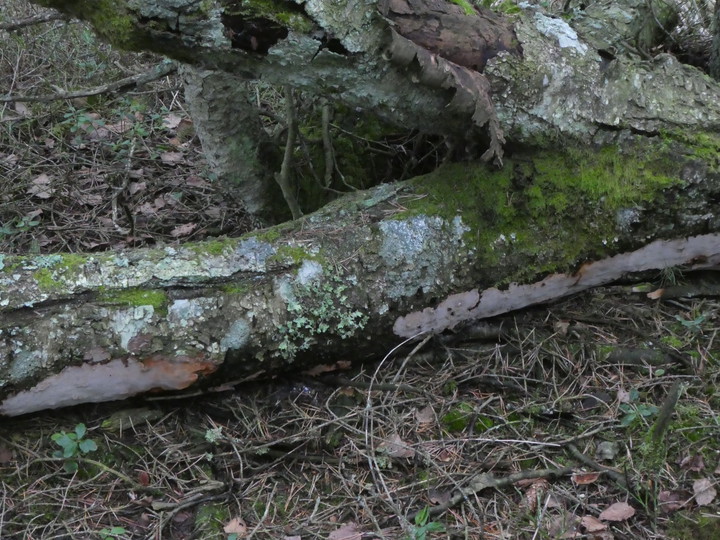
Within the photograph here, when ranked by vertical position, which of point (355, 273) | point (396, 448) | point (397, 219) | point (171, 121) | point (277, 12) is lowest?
point (171, 121)

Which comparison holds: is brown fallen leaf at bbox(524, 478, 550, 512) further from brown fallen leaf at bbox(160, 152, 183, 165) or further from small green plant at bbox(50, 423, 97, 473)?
brown fallen leaf at bbox(160, 152, 183, 165)

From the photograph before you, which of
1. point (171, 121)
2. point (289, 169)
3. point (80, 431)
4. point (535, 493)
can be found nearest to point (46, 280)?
point (80, 431)

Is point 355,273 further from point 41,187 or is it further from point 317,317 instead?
→ point 41,187

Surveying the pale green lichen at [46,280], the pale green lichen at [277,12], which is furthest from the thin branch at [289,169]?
the pale green lichen at [46,280]

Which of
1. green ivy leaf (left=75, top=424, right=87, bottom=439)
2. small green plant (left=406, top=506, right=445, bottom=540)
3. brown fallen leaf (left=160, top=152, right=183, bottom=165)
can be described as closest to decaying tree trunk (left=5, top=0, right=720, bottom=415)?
green ivy leaf (left=75, top=424, right=87, bottom=439)

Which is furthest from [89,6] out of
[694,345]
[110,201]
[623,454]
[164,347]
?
[694,345]

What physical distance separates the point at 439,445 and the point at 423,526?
0.38 metres

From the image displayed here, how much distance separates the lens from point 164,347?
7.93 ft

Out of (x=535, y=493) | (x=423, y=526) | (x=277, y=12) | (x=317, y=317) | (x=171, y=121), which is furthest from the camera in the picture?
(x=171, y=121)

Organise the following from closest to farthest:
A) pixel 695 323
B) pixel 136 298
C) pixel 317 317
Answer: pixel 136 298
pixel 317 317
pixel 695 323

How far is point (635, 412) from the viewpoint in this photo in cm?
237

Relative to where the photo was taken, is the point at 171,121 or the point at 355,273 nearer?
the point at 355,273

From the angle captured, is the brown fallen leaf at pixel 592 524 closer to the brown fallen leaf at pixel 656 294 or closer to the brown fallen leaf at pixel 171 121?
the brown fallen leaf at pixel 656 294

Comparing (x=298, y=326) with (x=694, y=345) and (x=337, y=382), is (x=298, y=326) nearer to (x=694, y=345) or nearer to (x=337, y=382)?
(x=337, y=382)
